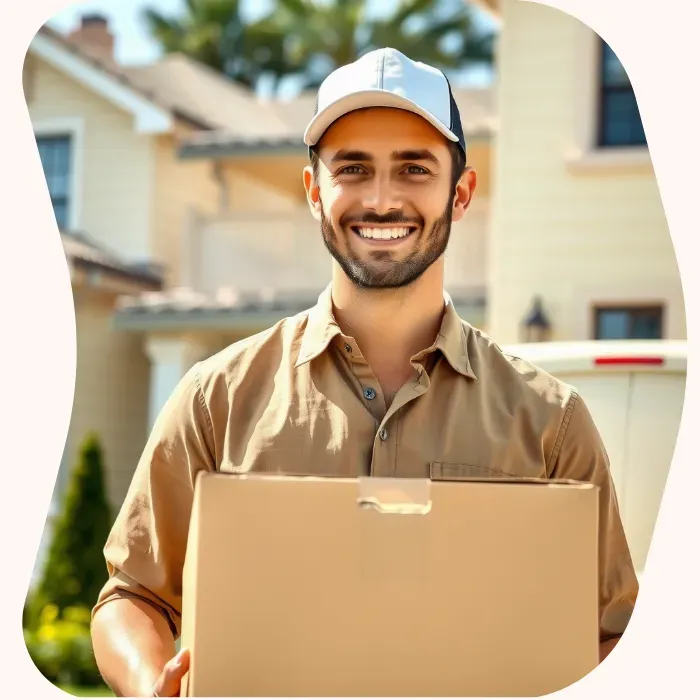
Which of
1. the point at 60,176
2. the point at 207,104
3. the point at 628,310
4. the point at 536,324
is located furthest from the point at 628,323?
the point at 207,104

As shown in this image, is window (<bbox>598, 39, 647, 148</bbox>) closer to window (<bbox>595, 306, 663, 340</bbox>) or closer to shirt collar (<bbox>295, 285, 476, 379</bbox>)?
window (<bbox>595, 306, 663, 340</bbox>)

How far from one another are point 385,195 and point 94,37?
11.7 m

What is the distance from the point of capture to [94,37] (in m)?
13.1

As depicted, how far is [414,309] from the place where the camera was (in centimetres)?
216

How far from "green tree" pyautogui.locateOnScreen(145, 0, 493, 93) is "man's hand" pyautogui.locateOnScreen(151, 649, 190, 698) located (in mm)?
22733

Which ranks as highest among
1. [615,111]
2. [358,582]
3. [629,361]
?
[615,111]

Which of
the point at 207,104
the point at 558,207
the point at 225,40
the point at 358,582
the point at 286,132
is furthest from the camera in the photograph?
the point at 225,40

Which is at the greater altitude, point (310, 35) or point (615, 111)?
point (310, 35)

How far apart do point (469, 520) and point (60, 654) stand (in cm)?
701

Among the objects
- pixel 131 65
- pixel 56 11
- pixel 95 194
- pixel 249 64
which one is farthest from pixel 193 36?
pixel 56 11

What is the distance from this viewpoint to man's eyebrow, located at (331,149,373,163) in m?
2.06

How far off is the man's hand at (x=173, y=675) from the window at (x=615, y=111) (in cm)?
654

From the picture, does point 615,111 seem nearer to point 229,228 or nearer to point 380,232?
point 229,228

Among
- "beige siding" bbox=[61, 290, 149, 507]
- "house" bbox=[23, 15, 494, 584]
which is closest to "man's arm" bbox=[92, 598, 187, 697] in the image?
"house" bbox=[23, 15, 494, 584]
